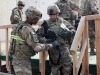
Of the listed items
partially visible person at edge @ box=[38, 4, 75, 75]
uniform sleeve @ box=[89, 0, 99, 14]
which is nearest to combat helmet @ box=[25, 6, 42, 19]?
partially visible person at edge @ box=[38, 4, 75, 75]

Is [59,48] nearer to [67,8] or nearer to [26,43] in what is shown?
[26,43]

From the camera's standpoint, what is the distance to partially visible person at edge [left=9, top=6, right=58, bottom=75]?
3024mm

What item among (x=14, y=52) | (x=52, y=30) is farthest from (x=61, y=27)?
(x=14, y=52)

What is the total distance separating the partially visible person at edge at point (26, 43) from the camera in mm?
3024

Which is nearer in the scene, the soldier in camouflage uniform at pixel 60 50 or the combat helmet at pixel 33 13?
the combat helmet at pixel 33 13

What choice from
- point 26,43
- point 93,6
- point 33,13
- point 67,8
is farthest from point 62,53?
point 67,8

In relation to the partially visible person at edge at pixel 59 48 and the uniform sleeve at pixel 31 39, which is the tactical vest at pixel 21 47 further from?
the partially visible person at edge at pixel 59 48

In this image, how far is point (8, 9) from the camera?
9.58 meters

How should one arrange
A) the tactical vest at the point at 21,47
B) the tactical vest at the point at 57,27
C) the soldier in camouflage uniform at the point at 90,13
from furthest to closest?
1. the soldier in camouflage uniform at the point at 90,13
2. the tactical vest at the point at 57,27
3. the tactical vest at the point at 21,47

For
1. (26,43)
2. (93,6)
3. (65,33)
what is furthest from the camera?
(93,6)

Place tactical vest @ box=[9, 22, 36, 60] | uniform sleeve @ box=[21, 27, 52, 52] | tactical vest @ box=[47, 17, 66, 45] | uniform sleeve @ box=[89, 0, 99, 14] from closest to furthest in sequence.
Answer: uniform sleeve @ box=[21, 27, 52, 52], tactical vest @ box=[9, 22, 36, 60], tactical vest @ box=[47, 17, 66, 45], uniform sleeve @ box=[89, 0, 99, 14]

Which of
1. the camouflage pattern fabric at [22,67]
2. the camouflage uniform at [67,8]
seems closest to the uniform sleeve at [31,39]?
the camouflage pattern fabric at [22,67]

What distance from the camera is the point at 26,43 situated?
312cm

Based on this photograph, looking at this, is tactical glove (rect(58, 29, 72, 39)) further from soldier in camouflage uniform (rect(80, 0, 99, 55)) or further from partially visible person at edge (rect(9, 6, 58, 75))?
soldier in camouflage uniform (rect(80, 0, 99, 55))
